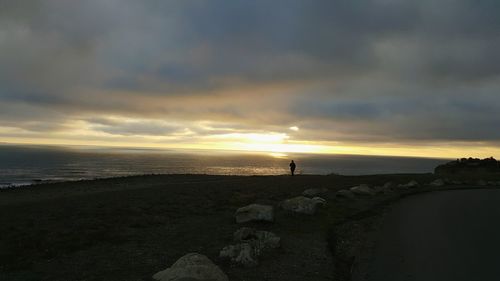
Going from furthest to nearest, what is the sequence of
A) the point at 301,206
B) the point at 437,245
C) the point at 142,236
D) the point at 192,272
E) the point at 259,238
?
1. the point at 301,206
2. the point at 142,236
3. the point at 437,245
4. the point at 259,238
5. the point at 192,272

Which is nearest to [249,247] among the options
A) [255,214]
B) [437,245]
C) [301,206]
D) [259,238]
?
[259,238]

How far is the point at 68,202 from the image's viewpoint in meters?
23.3

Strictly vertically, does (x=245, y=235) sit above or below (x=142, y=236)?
above

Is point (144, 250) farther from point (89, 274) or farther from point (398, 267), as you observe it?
point (398, 267)

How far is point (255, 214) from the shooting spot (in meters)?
18.3

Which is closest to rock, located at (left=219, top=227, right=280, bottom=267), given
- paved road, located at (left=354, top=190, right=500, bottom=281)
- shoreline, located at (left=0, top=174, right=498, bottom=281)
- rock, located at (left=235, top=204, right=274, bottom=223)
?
shoreline, located at (left=0, top=174, right=498, bottom=281)

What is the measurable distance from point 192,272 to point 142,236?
6.55m

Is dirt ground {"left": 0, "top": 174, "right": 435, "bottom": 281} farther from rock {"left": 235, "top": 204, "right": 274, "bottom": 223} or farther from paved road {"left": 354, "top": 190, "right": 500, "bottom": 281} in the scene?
paved road {"left": 354, "top": 190, "right": 500, "bottom": 281}

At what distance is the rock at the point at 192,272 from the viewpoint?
9750 millimetres

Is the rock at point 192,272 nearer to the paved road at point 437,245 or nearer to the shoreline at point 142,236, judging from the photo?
the shoreline at point 142,236

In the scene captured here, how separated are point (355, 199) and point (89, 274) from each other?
21.9m

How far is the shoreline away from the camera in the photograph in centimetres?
1160

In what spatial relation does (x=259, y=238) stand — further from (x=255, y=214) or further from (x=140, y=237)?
(x=140, y=237)

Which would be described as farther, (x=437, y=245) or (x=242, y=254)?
(x=437, y=245)
